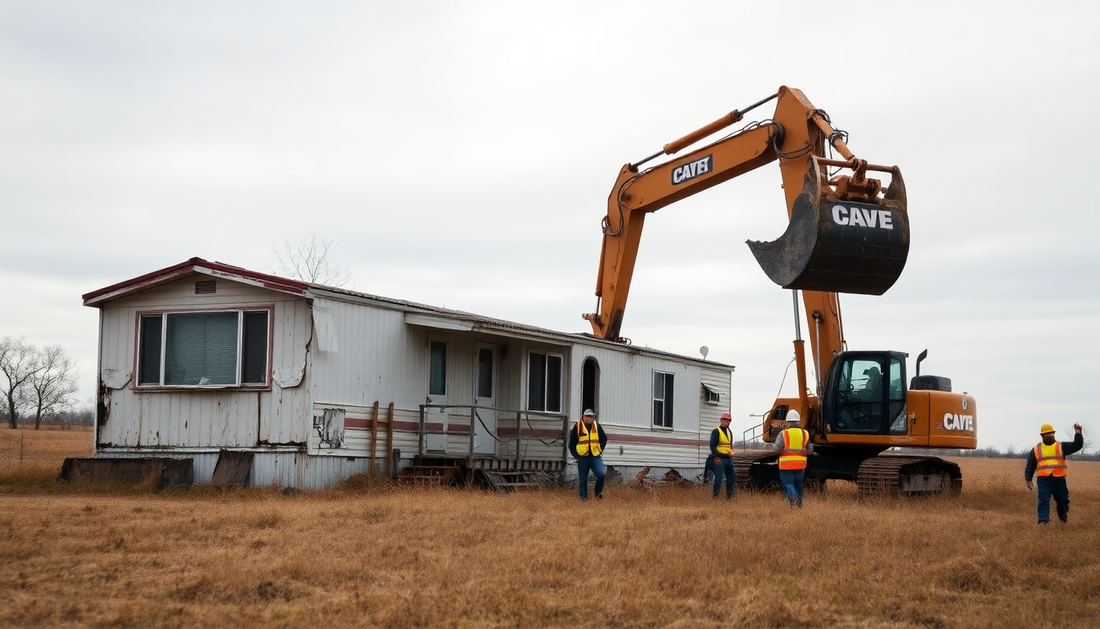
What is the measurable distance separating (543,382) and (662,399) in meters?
4.25

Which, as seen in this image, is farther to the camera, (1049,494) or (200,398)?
(200,398)

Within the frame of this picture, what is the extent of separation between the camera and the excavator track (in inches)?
749

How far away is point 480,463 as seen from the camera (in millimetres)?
18938

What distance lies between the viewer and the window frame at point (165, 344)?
17781 millimetres

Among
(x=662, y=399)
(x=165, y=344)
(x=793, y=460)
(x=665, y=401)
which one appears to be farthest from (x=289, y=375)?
(x=665, y=401)

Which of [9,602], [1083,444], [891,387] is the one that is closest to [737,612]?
A: [9,602]

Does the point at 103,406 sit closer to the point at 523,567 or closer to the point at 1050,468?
the point at 523,567

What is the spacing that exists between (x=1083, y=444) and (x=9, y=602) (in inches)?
501

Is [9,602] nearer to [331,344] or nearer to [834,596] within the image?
[834,596]

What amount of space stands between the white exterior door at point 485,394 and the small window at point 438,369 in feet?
2.78

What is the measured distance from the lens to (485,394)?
21438 mm

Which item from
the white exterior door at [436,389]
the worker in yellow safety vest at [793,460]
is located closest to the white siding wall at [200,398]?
the white exterior door at [436,389]

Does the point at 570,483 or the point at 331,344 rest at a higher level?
the point at 331,344

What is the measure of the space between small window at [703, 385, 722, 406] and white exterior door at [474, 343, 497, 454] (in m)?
7.05
